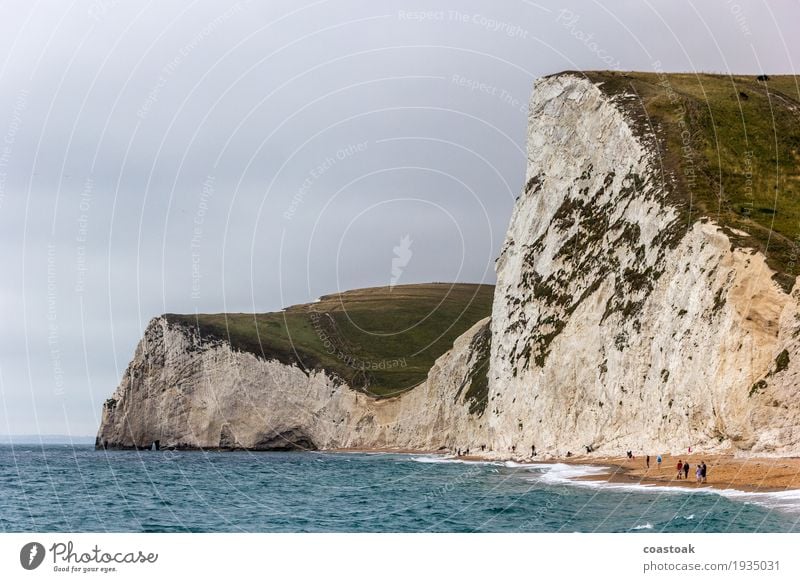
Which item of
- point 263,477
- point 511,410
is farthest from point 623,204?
A: point 263,477

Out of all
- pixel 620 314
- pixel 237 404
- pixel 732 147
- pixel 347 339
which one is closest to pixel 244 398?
pixel 237 404

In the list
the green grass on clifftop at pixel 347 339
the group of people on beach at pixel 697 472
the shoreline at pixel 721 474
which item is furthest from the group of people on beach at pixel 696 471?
the green grass on clifftop at pixel 347 339

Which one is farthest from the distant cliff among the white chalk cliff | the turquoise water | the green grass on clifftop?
the turquoise water

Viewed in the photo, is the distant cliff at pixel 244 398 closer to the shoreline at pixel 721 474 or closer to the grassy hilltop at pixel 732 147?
the grassy hilltop at pixel 732 147

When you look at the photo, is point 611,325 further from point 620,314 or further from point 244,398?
point 244,398

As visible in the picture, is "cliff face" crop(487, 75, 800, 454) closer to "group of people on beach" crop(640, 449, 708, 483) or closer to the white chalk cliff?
the white chalk cliff

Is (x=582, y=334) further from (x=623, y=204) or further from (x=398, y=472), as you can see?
(x=398, y=472)
